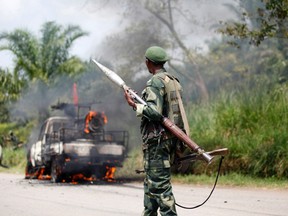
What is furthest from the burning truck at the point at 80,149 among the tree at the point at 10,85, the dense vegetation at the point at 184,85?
the tree at the point at 10,85

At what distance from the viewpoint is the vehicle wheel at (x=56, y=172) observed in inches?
559

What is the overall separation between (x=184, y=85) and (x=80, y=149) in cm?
1523

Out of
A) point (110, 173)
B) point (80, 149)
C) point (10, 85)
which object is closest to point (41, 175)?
point (110, 173)

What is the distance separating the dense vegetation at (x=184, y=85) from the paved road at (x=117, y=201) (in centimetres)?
338

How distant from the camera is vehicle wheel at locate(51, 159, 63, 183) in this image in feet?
46.5

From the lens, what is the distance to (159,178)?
5148 millimetres

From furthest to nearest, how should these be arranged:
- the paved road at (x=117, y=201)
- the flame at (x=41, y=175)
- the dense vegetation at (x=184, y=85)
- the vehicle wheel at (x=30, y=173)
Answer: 1. the vehicle wheel at (x=30, y=173)
2. the flame at (x=41, y=175)
3. the dense vegetation at (x=184, y=85)
4. the paved road at (x=117, y=201)

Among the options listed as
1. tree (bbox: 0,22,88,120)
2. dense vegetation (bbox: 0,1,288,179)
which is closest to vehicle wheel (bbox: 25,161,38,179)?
dense vegetation (bbox: 0,1,288,179)

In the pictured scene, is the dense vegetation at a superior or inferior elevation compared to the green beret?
superior

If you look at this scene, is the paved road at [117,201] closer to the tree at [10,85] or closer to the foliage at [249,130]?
the foliage at [249,130]

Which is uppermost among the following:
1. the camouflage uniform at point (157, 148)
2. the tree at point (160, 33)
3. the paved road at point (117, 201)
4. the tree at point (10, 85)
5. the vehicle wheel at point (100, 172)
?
the tree at point (160, 33)

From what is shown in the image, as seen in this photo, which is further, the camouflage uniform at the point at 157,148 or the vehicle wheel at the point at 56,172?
the vehicle wheel at the point at 56,172

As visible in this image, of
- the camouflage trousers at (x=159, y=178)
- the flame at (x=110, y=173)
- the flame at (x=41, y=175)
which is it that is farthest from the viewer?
the flame at (x=41, y=175)

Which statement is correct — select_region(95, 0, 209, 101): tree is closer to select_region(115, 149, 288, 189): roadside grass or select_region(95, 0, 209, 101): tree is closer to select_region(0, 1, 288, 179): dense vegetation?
select_region(0, 1, 288, 179): dense vegetation
